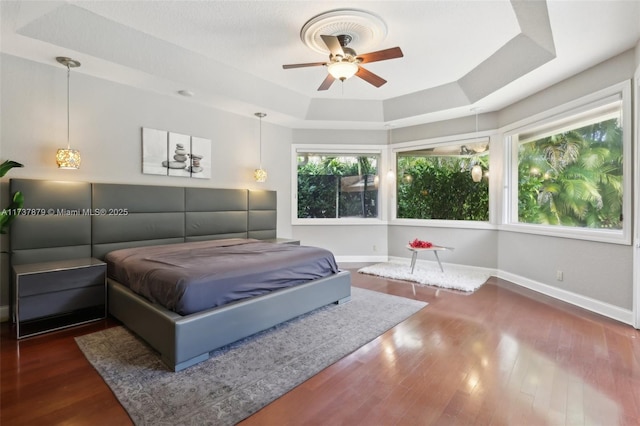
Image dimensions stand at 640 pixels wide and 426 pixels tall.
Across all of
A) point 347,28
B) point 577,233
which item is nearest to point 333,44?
point 347,28

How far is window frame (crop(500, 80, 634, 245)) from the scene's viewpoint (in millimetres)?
3006

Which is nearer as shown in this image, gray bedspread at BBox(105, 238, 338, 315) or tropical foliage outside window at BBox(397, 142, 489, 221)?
gray bedspread at BBox(105, 238, 338, 315)

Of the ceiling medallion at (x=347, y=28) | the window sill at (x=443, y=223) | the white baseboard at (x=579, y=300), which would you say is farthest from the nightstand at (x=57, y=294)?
the white baseboard at (x=579, y=300)

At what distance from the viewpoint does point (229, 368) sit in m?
2.17

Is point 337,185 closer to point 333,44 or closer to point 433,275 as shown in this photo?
point 433,275

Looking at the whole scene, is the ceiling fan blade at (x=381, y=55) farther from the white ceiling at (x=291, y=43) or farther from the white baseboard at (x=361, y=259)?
the white baseboard at (x=361, y=259)

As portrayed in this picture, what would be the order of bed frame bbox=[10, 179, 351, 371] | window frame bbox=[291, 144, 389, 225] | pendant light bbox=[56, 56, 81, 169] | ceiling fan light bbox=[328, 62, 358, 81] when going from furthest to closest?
window frame bbox=[291, 144, 389, 225] < pendant light bbox=[56, 56, 81, 169] < ceiling fan light bbox=[328, 62, 358, 81] < bed frame bbox=[10, 179, 351, 371]

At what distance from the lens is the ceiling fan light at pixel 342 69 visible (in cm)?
282

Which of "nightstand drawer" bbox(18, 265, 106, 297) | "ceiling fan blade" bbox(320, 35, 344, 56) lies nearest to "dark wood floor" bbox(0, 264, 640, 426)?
"nightstand drawer" bbox(18, 265, 106, 297)

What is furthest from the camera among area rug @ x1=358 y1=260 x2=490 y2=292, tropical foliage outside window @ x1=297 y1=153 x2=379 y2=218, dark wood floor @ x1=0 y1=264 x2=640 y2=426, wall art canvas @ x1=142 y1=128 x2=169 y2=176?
tropical foliage outside window @ x1=297 y1=153 x2=379 y2=218

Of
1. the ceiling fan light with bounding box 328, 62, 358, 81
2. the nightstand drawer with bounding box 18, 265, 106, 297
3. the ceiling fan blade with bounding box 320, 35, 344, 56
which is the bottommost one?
the nightstand drawer with bounding box 18, 265, 106, 297

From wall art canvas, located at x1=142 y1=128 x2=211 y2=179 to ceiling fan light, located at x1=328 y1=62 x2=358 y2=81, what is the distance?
2.46 metres

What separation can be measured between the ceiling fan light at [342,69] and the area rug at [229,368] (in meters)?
2.39

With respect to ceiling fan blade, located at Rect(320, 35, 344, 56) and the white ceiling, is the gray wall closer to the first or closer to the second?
the white ceiling
